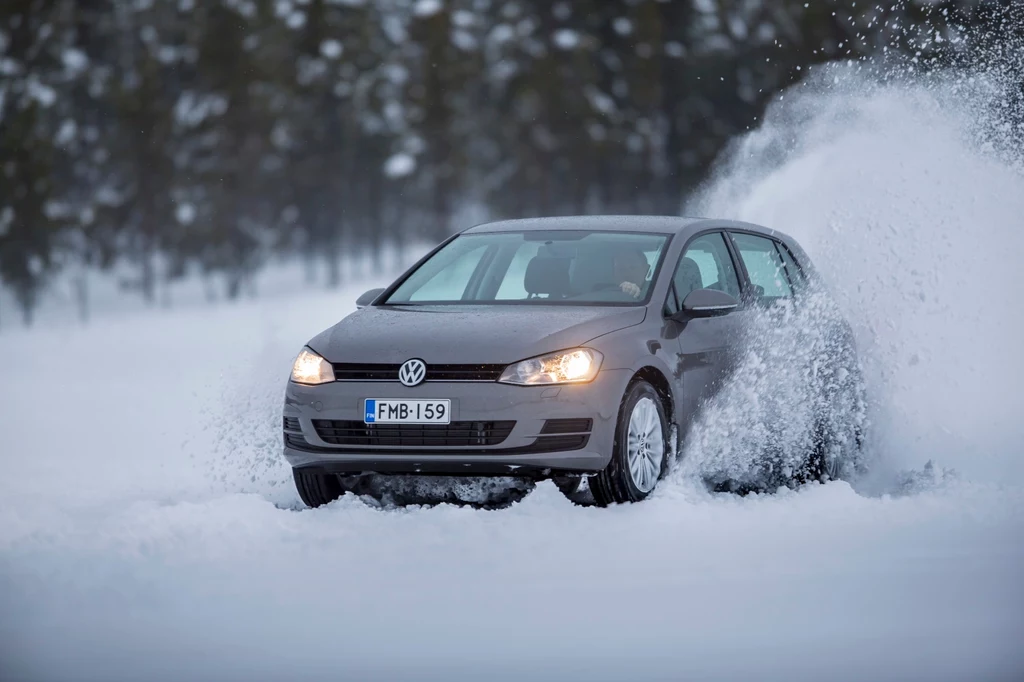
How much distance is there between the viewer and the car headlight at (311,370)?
7578 mm

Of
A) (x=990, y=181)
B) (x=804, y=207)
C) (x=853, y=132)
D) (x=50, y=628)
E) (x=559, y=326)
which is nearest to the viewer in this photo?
(x=50, y=628)

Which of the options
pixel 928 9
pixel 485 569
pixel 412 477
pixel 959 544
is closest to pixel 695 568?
pixel 485 569

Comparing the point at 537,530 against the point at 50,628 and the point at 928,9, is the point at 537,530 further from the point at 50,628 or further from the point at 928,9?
the point at 928,9

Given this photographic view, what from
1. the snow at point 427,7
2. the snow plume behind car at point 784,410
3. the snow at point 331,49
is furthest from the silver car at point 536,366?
the snow at point 331,49

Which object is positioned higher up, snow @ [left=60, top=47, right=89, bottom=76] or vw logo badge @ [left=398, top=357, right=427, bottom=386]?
snow @ [left=60, top=47, right=89, bottom=76]

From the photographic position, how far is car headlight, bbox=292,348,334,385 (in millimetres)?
7578

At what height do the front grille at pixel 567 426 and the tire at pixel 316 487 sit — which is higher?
the front grille at pixel 567 426

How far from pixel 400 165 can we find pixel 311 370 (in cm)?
5112

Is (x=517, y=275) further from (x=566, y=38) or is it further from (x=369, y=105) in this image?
(x=369, y=105)

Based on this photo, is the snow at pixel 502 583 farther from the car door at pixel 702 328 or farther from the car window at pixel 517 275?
the car window at pixel 517 275

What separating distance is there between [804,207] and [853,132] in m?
1.47

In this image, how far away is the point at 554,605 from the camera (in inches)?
219

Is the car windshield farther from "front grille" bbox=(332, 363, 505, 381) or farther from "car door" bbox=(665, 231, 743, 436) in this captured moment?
"front grille" bbox=(332, 363, 505, 381)

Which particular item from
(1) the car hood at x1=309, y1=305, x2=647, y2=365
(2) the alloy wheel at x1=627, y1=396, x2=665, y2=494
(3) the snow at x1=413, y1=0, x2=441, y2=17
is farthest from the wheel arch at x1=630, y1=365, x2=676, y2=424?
(3) the snow at x1=413, y1=0, x2=441, y2=17
